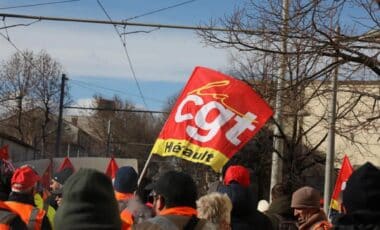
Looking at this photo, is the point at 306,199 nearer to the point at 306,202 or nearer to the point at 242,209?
the point at 306,202

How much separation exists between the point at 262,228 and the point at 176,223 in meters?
1.82

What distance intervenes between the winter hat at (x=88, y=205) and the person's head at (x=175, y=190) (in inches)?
61.8

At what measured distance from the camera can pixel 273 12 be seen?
1353cm

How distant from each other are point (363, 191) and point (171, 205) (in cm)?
146

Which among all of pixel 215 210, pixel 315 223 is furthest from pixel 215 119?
pixel 215 210

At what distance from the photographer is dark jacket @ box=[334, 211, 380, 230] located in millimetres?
3279

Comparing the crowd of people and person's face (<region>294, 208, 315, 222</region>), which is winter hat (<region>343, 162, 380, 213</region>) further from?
person's face (<region>294, 208, 315, 222</region>)

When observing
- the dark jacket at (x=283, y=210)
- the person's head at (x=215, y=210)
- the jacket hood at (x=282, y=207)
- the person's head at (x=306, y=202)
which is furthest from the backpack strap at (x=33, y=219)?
the jacket hood at (x=282, y=207)

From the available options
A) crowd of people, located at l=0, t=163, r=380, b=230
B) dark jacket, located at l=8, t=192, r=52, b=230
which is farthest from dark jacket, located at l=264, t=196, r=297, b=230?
dark jacket, located at l=8, t=192, r=52, b=230

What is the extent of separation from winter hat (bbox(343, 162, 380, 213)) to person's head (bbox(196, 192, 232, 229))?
5.69 ft

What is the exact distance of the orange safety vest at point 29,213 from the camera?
18.5 feet

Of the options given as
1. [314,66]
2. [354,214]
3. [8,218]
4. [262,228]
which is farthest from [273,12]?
[354,214]

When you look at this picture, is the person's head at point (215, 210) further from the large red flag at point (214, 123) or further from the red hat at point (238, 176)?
the large red flag at point (214, 123)

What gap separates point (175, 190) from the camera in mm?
4445
